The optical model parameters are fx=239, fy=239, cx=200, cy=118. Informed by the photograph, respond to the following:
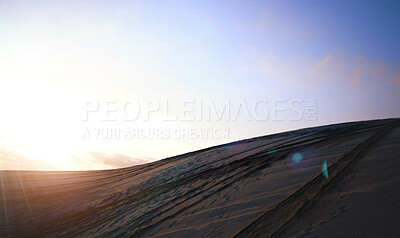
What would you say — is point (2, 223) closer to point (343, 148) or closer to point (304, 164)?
point (304, 164)

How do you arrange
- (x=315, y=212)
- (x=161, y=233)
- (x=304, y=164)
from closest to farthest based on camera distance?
(x=315, y=212), (x=161, y=233), (x=304, y=164)

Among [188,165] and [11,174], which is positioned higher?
[188,165]

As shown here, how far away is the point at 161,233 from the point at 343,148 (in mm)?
4709

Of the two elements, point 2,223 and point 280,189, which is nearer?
point 280,189

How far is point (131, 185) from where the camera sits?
305 inches

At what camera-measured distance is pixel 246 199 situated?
4.38 meters

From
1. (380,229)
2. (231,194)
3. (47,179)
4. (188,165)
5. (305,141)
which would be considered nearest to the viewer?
(380,229)

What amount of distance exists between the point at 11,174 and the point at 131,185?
700 cm

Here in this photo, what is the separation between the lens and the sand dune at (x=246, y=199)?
130 inches

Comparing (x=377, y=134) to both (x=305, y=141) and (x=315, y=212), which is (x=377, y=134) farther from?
(x=315, y=212)

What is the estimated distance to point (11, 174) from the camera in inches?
425

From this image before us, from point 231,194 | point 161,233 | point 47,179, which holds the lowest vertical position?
point 47,179

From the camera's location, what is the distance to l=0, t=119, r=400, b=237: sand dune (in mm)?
3307

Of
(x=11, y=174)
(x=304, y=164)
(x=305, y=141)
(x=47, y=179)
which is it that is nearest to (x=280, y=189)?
(x=304, y=164)
